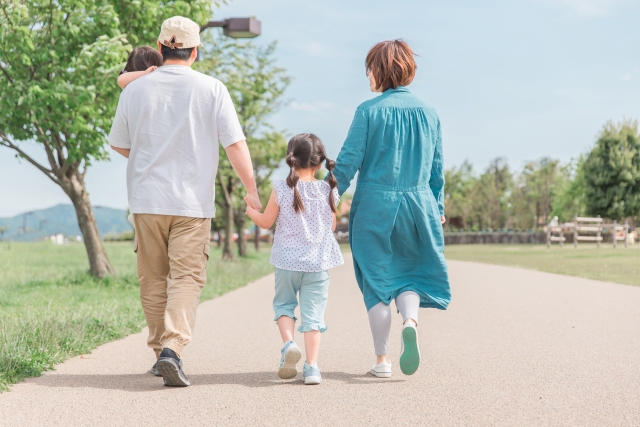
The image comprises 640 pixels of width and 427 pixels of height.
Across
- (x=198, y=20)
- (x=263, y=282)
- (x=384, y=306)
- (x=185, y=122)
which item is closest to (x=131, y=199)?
(x=185, y=122)

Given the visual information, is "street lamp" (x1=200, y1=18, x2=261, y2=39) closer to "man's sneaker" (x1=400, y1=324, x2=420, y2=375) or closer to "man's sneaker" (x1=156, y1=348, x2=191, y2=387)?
"man's sneaker" (x1=156, y1=348, x2=191, y2=387)

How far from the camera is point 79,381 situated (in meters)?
4.24

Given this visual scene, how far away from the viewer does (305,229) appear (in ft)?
13.8

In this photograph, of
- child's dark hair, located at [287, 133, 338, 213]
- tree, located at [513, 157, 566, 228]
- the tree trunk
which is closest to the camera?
child's dark hair, located at [287, 133, 338, 213]

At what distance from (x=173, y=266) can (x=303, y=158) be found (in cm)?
100

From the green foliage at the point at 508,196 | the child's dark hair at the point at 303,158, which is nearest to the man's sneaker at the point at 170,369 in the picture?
the child's dark hair at the point at 303,158

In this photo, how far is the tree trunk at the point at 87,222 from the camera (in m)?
12.5

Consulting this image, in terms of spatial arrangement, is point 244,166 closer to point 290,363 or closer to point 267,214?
point 267,214

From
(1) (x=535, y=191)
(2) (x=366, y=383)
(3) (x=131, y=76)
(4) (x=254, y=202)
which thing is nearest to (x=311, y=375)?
(2) (x=366, y=383)

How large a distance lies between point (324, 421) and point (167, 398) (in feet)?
3.13

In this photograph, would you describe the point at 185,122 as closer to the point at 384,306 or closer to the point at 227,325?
the point at 384,306

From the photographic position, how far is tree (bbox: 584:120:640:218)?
152 ft

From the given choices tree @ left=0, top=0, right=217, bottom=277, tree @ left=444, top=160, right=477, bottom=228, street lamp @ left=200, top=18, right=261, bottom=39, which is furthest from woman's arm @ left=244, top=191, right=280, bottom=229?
tree @ left=444, top=160, right=477, bottom=228

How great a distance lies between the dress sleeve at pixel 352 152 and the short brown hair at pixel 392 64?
0.97 feet
